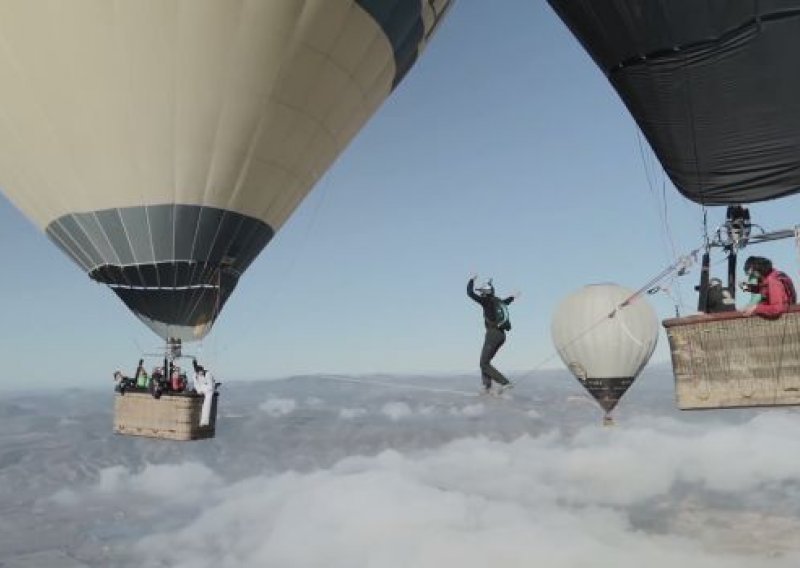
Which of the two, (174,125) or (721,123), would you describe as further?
(174,125)

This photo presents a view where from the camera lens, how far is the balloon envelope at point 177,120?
1417 cm

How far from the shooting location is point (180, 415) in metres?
14.7

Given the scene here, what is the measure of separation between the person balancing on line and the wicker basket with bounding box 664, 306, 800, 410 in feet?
16.9

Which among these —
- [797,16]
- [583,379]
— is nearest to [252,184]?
[797,16]

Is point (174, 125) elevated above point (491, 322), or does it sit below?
above

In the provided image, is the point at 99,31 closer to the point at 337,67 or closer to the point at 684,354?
the point at 337,67

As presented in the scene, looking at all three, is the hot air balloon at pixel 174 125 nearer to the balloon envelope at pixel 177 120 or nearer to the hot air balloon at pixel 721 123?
the balloon envelope at pixel 177 120

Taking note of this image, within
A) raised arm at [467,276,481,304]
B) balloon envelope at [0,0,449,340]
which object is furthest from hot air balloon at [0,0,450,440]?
raised arm at [467,276,481,304]

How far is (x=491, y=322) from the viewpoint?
13.6m

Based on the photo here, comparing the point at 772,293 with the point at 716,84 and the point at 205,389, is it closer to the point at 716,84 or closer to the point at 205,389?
the point at 716,84

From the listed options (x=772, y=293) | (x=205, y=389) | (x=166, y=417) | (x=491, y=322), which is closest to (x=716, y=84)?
(x=772, y=293)

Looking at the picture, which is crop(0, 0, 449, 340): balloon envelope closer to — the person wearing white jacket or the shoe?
the person wearing white jacket

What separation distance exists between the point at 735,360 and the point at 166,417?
35.7 ft

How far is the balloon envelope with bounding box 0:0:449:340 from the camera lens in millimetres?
14172
